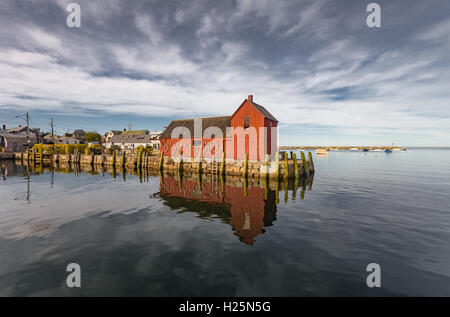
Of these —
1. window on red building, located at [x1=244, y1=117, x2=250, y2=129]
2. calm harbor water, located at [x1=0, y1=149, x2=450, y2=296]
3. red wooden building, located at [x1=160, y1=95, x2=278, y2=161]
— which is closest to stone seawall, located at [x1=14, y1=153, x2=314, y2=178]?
red wooden building, located at [x1=160, y1=95, x2=278, y2=161]

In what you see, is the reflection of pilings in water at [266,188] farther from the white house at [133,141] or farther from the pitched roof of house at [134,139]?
the pitched roof of house at [134,139]

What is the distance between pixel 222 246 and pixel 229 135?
74.0 feet

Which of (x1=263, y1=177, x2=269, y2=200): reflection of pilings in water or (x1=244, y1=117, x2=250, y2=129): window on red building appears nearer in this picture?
(x1=263, y1=177, x2=269, y2=200): reflection of pilings in water

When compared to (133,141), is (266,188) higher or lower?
lower

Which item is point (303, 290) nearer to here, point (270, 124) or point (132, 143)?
point (270, 124)

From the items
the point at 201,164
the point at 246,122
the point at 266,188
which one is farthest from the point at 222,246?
the point at 246,122

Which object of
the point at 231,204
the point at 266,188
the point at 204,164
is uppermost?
the point at 204,164

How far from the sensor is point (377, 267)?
6.44 m

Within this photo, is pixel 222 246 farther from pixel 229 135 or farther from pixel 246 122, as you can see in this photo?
pixel 229 135

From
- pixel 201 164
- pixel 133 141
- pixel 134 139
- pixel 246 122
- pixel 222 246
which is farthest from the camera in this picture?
pixel 134 139

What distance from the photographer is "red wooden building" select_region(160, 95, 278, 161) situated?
89.5ft

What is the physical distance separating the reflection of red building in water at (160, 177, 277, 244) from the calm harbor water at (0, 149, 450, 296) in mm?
118

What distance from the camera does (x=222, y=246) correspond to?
7875 millimetres

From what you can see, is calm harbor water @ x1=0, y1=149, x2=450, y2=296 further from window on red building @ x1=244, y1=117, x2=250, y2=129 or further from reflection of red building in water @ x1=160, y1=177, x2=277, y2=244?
window on red building @ x1=244, y1=117, x2=250, y2=129
